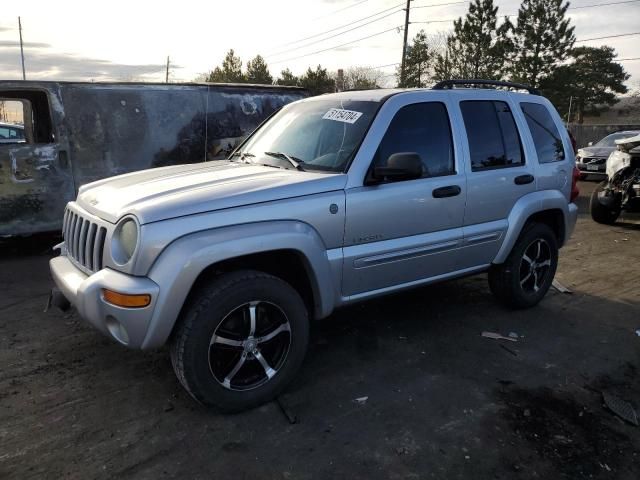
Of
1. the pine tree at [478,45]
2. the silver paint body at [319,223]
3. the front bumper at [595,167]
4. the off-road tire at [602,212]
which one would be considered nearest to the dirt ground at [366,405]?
the silver paint body at [319,223]

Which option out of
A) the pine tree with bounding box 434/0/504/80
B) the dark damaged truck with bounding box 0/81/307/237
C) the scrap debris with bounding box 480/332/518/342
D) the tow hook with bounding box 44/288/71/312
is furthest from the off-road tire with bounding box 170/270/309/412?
the pine tree with bounding box 434/0/504/80

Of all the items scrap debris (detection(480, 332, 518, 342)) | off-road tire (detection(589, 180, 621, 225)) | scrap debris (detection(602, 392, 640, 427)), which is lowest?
scrap debris (detection(480, 332, 518, 342))

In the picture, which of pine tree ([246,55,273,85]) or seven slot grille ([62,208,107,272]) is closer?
seven slot grille ([62,208,107,272])

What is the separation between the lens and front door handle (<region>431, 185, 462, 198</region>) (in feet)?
12.3

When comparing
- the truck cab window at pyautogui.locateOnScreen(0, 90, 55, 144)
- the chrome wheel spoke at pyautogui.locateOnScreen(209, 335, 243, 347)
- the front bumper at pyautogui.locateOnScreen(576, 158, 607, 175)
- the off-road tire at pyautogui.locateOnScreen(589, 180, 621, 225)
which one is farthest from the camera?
the front bumper at pyautogui.locateOnScreen(576, 158, 607, 175)

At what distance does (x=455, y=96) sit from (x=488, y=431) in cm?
248

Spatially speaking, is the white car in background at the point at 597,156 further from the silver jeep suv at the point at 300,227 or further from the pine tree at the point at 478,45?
the pine tree at the point at 478,45

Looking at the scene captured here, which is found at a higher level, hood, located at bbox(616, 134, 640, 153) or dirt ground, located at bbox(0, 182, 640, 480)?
hood, located at bbox(616, 134, 640, 153)

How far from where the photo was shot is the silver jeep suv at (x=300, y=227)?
281cm

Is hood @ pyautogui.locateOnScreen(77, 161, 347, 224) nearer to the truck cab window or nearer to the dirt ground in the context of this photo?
the dirt ground

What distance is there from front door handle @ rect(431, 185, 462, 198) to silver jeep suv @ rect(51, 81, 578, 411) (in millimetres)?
12

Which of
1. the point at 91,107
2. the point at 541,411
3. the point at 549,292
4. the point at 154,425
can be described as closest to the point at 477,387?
the point at 541,411

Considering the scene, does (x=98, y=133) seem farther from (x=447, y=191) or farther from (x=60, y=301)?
(x=447, y=191)

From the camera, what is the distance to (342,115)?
3.77 metres
